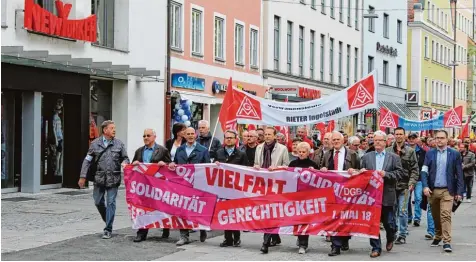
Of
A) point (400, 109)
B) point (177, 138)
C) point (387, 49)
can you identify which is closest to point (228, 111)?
point (177, 138)

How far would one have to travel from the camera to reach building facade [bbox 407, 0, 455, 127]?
66.1 meters

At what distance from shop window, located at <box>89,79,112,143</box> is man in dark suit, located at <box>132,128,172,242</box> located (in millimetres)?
10560

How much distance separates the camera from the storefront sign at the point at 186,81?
29.1m

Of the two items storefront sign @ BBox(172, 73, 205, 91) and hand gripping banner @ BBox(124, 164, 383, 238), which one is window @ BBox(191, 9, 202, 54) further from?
hand gripping banner @ BBox(124, 164, 383, 238)

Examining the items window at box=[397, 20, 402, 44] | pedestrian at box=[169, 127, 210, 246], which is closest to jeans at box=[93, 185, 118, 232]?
pedestrian at box=[169, 127, 210, 246]

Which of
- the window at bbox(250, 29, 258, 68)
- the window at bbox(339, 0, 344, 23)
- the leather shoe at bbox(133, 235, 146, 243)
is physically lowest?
the leather shoe at bbox(133, 235, 146, 243)

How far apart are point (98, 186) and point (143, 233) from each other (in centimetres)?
101

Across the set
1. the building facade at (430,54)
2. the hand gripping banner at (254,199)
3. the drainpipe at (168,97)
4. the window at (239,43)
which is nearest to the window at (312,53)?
the window at (239,43)

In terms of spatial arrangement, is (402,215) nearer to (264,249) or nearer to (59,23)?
(264,249)

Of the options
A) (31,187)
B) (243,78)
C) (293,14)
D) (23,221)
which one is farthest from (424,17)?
(23,221)

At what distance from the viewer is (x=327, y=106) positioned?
54.0 feet

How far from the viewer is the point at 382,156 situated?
13.1 meters

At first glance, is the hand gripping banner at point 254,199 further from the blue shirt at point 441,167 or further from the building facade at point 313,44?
the building facade at point 313,44

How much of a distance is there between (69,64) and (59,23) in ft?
3.51
